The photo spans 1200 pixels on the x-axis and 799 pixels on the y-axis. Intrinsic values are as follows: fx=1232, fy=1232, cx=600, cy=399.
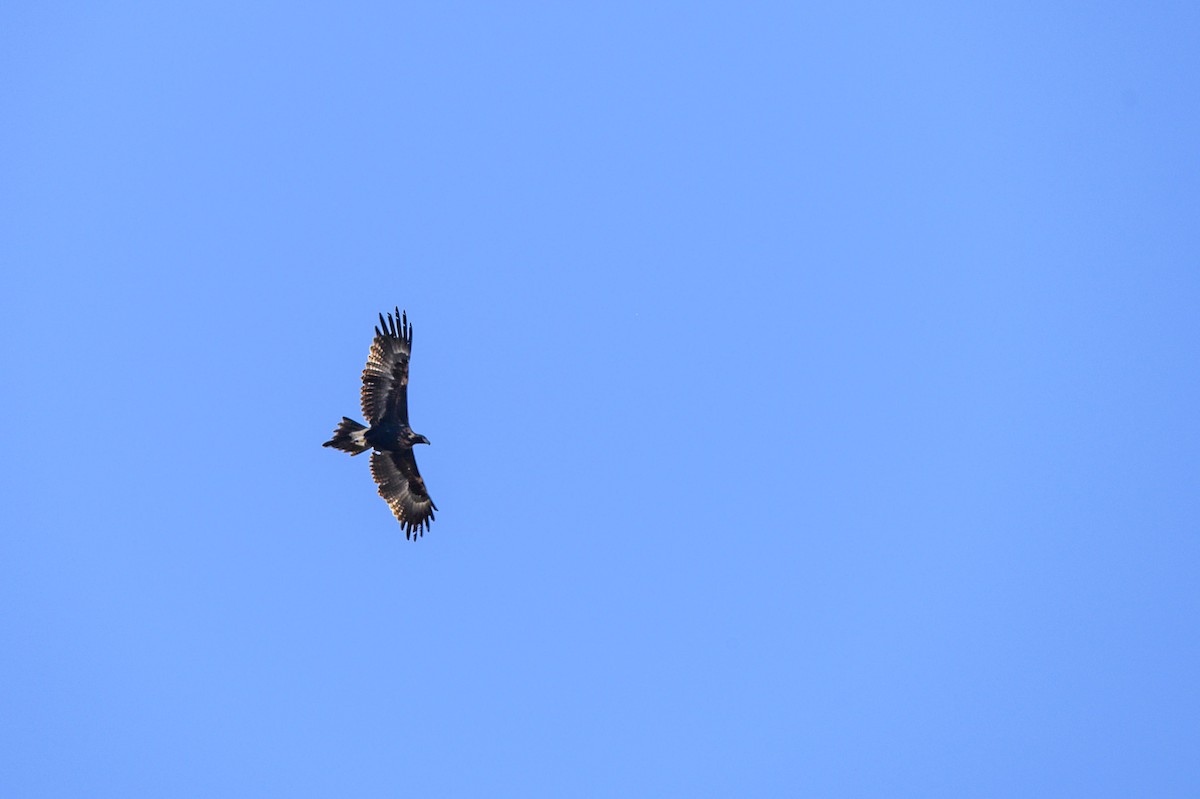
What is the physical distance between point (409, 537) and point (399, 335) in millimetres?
5406

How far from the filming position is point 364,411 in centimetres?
2698

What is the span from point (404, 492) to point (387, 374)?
382cm

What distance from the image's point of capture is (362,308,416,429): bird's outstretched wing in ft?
A: 88.7

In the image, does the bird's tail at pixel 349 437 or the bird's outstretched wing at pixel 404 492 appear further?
the bird's outstretched wing at pixel 404 492

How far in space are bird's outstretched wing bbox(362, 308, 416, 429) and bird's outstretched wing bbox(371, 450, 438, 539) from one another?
2.37 m

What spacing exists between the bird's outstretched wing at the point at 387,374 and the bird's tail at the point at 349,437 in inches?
15.3

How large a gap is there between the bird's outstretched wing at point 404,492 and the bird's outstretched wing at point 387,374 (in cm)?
237

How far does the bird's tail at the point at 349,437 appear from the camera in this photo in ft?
87.2

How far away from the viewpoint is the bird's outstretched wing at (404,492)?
29266 millimetres

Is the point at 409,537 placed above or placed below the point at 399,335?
below

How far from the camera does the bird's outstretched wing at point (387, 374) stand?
27.0m

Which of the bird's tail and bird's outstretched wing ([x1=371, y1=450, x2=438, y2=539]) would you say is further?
bird's outstretched wing ([x1=371, y1=450, x2=438, y2=539])

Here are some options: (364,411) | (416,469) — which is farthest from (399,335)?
(416,469)

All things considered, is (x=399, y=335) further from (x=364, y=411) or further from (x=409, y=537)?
Result: (x=409, y=537)
